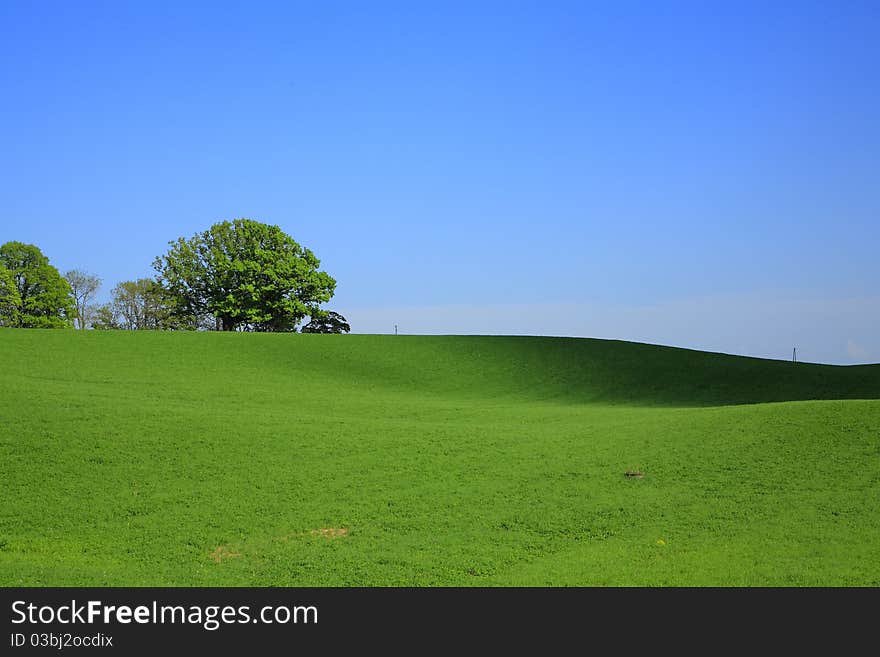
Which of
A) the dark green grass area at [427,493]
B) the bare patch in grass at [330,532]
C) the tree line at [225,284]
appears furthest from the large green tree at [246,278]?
the bare patch in grass at [330,532]

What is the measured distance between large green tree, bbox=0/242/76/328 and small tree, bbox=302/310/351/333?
741 inches

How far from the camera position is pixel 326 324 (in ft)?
196

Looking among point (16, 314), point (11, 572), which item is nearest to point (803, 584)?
point (11, 572)

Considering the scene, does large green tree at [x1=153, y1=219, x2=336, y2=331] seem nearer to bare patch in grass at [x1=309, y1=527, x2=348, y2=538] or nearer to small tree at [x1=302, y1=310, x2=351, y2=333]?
small tree at [x1=302, y1=310, x2=351, y2=333]

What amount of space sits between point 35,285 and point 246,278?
16937 mm

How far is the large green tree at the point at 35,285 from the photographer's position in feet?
192

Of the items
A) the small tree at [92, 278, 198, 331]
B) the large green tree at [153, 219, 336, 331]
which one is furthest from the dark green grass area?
the small tree at [92, 278, 198, 331]

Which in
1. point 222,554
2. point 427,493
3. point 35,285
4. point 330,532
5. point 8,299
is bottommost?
point 222,554

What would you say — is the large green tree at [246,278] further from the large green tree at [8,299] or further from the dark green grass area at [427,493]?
the dark green grass area at [427,493]

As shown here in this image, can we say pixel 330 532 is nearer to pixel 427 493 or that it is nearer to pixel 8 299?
pixel 427 493

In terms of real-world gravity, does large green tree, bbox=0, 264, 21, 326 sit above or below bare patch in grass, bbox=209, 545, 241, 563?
above

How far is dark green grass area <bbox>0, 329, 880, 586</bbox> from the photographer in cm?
1135

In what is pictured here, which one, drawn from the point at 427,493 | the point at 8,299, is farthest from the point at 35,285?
the point at 427,493
